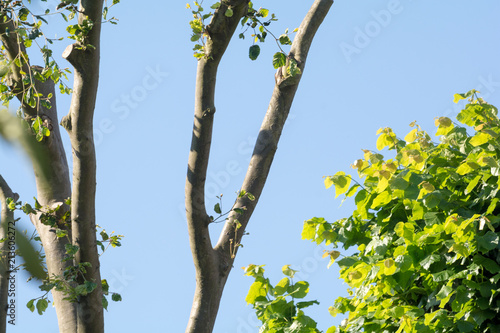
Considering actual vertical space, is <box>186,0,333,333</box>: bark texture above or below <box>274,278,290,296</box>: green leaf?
above

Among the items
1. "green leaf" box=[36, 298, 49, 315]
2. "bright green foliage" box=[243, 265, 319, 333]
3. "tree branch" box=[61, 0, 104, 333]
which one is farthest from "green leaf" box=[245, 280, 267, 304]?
"green leaf" box=[36, 298, 49, 315]

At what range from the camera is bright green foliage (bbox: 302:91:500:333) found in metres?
3.00

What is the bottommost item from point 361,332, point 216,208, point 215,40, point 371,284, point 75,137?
point 361,332

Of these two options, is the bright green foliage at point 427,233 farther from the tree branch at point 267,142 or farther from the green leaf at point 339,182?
the tree branch at point 267,142

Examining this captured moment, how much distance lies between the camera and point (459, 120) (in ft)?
12.3

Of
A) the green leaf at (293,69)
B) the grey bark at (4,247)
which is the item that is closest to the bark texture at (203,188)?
the green leaf at (293,69)

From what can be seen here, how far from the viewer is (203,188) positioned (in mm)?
3254

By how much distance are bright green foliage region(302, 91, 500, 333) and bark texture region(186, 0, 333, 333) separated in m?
0.45

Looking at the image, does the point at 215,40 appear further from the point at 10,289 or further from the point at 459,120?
the point at 10,289

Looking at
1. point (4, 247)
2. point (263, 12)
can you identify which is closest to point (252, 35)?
point (263, 12)

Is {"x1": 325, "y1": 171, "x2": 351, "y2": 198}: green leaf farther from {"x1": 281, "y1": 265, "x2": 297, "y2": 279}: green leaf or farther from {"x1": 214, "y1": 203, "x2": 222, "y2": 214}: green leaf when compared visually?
{"x1": 214, "y1": 203, "x2": 222, "y2": 214}: green leaf

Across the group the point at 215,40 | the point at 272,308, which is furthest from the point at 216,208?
the point at 215,40

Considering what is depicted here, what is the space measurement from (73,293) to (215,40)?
151cm

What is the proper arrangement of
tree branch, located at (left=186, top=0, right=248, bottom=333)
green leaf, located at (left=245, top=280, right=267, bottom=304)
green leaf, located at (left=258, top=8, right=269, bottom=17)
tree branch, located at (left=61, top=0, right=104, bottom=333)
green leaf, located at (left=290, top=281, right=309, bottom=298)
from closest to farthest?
tree branch, located at (left=61, top=0, right=104, bottom=333)
tree branch, located at (left=186, top=0, right=248, bottom=333)
green leaf, located at (left=258, top=8, right=269, bottom=17)
green leaf, located at (left=290, top=281, right=309, bottom=298)
green leaf, located at (left=245, top=280, right=267, bottom=304)
